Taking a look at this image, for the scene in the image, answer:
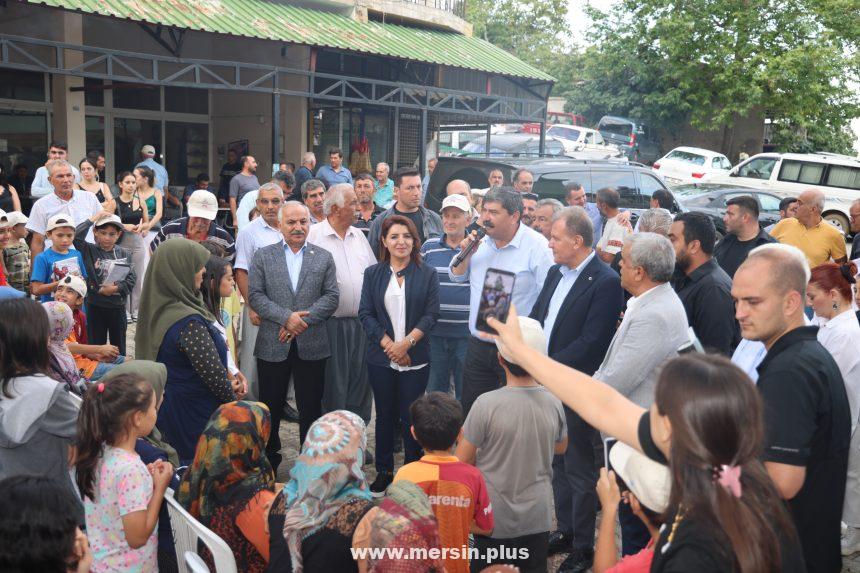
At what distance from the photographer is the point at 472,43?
1811 cm

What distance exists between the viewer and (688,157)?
2559cm

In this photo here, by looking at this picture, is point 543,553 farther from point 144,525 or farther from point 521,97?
point 521,97

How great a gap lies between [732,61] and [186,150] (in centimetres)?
2016

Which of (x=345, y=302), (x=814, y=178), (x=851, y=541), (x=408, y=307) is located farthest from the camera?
(x=814, y=178)

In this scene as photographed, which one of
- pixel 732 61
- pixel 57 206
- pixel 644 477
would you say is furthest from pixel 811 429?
pixel 732 61

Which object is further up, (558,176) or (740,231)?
(558,176)

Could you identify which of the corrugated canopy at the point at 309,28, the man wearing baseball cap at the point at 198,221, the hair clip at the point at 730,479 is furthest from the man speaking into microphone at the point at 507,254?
the corrugated canopy at the point at 309,28

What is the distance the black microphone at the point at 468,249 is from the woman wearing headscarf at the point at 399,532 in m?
3.00

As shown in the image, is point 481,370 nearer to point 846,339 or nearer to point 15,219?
point 846,339

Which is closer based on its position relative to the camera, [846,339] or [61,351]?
[61,351]

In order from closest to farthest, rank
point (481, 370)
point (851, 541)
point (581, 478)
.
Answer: point (581, 478)
point (851, 541)
point (481, 370)

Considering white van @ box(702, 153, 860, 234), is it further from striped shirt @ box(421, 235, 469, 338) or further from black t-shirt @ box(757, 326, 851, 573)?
black t-shirt @ box(757, 326, 851, 573)

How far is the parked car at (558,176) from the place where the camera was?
10.1 meters

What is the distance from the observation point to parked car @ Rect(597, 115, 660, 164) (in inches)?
1143
